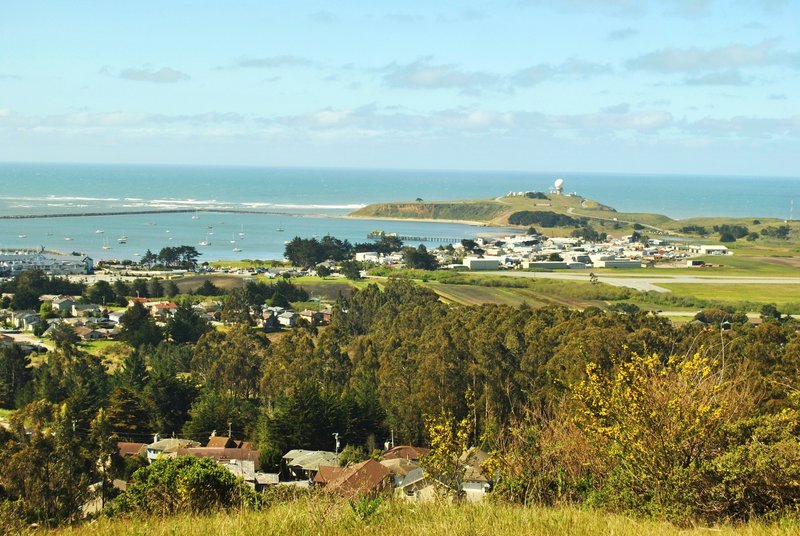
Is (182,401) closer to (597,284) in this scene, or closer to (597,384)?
(597,384)

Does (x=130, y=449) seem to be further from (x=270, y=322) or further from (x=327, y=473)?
(x=270, y=322)

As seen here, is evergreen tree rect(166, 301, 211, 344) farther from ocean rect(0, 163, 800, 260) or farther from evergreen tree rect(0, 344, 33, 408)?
ocean rect(0, 163, 800, 260)

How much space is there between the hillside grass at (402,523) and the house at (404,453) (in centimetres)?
910

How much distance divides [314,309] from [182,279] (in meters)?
9.31

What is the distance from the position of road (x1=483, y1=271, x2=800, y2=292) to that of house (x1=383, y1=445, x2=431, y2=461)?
24.8m

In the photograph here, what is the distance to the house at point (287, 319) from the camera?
1281 inches

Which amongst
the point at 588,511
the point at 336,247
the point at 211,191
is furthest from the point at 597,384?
the point at 211,191

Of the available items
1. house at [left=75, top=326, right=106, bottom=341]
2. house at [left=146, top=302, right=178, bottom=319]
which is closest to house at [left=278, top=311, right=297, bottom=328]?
house at [left=146, top=302, right=178, bottom=319]

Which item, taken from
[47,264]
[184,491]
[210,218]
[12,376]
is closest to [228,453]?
[184,491]

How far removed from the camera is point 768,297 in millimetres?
35562

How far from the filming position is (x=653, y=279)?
42844 mm

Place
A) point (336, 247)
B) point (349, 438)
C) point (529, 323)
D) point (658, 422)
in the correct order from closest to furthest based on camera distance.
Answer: point (658, 422)
point (349, 438)
point (529, 323)
point (336, 247)

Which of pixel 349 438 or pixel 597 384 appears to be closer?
pixel 597 384

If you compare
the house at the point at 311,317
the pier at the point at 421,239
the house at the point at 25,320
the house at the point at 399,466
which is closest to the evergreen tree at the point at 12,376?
the house at the point at 25,320
